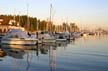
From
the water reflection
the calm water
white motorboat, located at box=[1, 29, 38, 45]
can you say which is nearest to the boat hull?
white motorboat, located at box=[1, 29, 38, 45]

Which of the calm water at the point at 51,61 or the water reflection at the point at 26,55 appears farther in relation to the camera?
the water reflection at the point at 26,55

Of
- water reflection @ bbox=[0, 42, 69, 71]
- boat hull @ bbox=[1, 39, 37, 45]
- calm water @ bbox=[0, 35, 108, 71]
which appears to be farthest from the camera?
boat hull @ bbox=[1, 39, 37, 45]

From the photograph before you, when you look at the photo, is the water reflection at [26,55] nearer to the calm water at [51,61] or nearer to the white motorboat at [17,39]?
the calm water at [51,61]

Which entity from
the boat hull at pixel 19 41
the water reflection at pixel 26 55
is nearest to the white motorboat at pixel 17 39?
the boat hull at pixel 19 41

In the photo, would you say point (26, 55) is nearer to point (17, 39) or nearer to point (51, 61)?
point (51, 61)

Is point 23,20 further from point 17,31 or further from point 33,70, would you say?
point 33,70

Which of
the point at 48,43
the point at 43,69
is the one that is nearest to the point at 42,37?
the point at 48,43

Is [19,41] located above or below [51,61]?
above

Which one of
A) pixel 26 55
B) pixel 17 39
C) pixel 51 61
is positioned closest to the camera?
→ pixel 51 61

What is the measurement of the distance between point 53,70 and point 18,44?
1051 inches

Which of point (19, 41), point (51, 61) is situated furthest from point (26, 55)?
point (19, 41)

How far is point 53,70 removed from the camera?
69.6 ft

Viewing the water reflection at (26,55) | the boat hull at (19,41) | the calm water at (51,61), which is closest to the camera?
the calm water at (51,61)

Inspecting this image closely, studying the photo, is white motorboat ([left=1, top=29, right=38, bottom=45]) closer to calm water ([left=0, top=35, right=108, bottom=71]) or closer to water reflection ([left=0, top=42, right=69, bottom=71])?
water reflection ([left=0, top=42, right=69, bottom=71])
